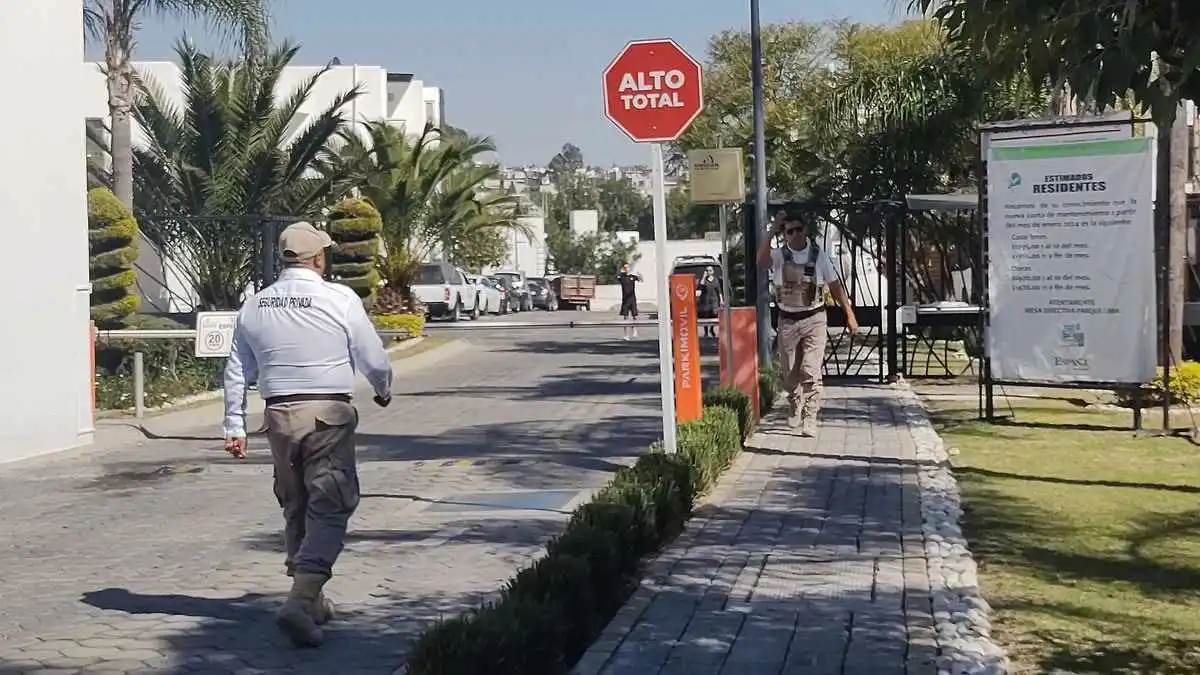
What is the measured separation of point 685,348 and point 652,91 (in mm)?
2161

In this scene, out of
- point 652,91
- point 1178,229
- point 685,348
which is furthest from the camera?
point 1178,229

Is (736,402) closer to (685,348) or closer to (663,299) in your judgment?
(685,348)

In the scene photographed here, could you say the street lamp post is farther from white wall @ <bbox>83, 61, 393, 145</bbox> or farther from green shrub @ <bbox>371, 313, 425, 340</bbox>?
white wall @ <bbox>83, 61, 393, 145</bbox>

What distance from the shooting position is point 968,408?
15.3 meters

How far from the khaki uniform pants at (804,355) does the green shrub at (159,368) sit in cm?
837

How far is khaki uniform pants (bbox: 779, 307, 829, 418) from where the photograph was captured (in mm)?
12891

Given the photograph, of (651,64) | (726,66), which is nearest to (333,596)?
(651,64)

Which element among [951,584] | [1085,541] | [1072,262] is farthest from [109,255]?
[951,584]

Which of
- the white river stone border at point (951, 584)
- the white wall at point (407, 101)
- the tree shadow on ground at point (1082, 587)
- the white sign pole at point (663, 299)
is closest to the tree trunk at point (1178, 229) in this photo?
the white river stone border at point (951, 584)

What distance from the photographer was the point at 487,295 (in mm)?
46750

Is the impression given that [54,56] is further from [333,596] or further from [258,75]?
[258,75]

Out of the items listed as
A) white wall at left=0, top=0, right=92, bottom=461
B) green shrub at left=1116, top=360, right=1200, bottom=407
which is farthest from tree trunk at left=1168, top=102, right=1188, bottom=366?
white wall at left=0, top=0, right=92, bottom=461

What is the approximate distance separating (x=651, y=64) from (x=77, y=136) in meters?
6.79

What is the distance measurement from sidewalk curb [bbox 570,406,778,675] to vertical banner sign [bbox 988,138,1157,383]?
3481mm
